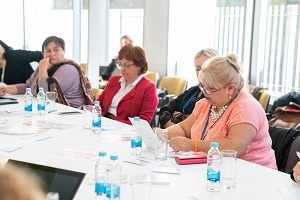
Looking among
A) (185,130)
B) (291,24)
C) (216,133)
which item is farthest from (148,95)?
(291,24)

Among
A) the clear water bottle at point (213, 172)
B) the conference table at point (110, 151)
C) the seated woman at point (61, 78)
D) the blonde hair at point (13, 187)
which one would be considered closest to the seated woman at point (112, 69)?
the seated woman at point (61, 78)

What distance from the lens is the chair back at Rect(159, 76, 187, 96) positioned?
6713mm

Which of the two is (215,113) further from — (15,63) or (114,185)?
(15,63)

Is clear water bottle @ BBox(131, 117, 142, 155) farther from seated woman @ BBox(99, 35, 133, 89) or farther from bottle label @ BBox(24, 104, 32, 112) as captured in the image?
seated woman @ BBox(99, 35, 133, 89)

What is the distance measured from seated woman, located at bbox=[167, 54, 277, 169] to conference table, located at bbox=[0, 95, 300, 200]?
0.15m

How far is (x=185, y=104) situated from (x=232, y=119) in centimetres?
129

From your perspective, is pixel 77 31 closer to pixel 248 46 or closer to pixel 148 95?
pixel 248 46

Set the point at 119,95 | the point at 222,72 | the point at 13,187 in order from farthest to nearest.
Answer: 1. the point at 119,95
2. the point at 222,72
3. the point at 13,187

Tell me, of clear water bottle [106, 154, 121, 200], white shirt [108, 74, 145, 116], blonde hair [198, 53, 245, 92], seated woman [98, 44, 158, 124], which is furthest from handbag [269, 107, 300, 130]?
clear water bottle [106, 154, 121, 200]

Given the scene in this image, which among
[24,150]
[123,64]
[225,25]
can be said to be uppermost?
[225,25]

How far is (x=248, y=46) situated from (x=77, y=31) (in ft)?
10.6

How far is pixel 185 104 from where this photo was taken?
3.90 meters

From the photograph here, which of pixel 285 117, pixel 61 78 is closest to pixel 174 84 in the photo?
pixel 285 117

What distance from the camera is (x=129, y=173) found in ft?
7.27
